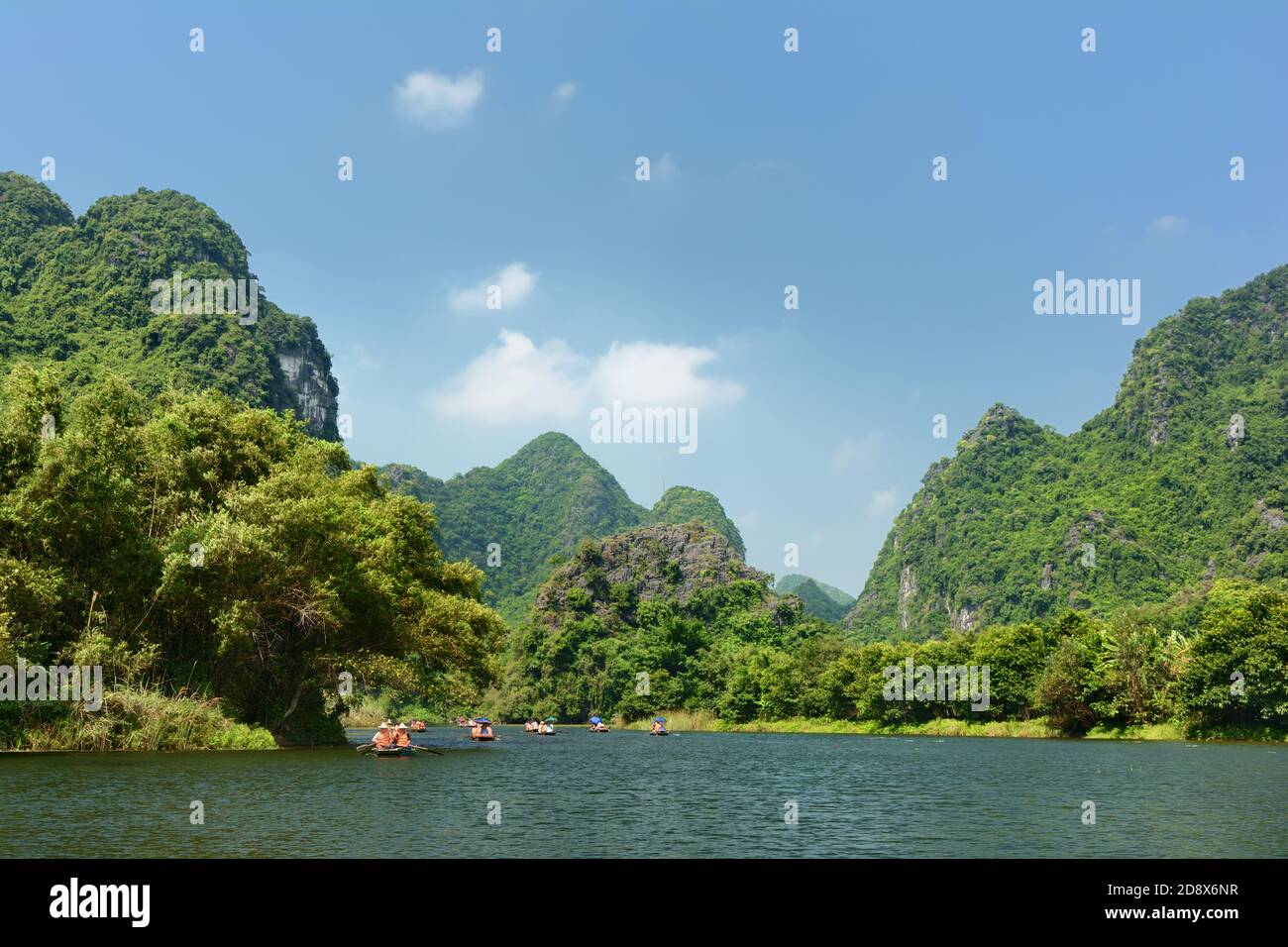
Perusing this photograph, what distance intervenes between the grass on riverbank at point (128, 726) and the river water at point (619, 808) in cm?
124

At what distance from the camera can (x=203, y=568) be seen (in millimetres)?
49312

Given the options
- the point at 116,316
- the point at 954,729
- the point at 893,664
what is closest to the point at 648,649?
the point at 893,664

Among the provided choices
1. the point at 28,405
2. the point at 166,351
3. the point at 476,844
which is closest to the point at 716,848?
the point at 476,844

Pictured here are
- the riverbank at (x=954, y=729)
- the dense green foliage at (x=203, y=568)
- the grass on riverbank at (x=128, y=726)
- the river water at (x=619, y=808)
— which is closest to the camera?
the river water at (x=619, y=808)

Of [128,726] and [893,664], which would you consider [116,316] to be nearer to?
[893,664]

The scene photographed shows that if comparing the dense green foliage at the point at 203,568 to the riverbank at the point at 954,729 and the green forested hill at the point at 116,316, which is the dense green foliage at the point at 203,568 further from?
the green forested hill at the point at 116,316

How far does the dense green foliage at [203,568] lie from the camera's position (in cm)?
4484

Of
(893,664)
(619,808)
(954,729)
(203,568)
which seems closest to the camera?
(619,808)

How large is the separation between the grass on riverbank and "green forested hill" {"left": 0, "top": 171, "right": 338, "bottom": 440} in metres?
89.0

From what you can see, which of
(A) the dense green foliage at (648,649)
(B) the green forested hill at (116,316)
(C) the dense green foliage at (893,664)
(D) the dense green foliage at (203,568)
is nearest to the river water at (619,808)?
(D) the dense green foliage at (203,568)

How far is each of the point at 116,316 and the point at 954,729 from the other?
470 feet

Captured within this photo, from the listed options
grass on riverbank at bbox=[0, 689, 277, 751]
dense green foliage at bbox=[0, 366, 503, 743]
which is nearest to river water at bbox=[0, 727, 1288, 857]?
grass on riverbank at bbox=[0, 689, 277, 751]
